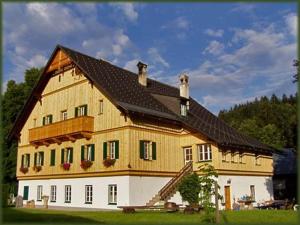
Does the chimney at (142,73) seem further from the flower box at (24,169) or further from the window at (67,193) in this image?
the flower box at (24,169)

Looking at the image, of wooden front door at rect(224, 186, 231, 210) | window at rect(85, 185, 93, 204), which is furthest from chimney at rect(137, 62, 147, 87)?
wooden front door at rect(224, 186, 231, 210)

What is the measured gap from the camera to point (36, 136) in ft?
117

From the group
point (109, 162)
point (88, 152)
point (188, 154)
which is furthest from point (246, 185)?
point (88, 152)

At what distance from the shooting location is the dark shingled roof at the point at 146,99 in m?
29.9

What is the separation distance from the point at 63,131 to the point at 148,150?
7.30m

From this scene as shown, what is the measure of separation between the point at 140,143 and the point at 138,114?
6.73ft

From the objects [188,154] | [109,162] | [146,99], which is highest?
[146,99]

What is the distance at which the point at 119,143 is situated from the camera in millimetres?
28750

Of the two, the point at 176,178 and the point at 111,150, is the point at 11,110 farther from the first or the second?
the point at 176,178

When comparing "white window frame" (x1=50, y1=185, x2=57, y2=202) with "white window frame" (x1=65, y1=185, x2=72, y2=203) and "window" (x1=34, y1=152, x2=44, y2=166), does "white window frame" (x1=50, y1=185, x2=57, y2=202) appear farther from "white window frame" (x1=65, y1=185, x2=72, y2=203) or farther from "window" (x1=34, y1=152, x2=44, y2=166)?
"window" (x1=34, y1=152, x2=44, y2=166)

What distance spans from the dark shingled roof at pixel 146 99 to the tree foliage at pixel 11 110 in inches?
550

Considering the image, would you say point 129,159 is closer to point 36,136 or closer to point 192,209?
point 192,209

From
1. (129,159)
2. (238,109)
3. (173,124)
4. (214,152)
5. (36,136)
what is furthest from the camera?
(238,109)

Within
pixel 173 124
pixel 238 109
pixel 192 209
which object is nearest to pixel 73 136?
pixel 173 124
